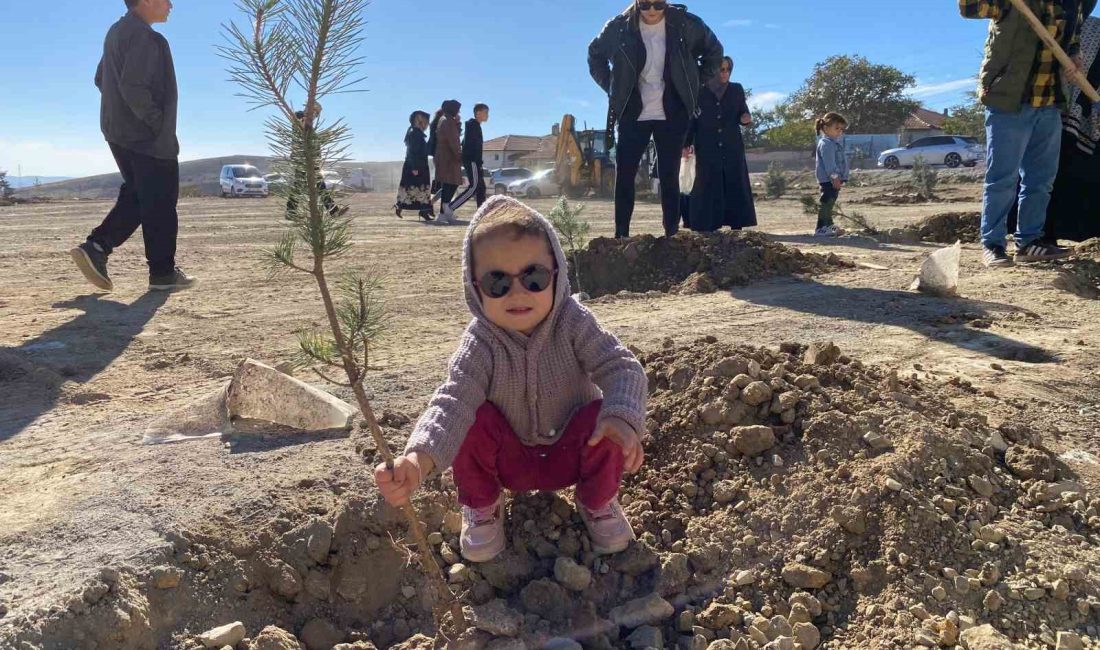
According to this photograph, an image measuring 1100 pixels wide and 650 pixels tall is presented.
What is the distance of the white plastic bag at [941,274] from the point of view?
429 cm

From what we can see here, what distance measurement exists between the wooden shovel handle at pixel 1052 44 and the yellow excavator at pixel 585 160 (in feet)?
57.7

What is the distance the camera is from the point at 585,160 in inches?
874

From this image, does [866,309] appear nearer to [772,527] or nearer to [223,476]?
[772,527]

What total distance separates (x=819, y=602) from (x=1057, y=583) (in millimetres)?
514

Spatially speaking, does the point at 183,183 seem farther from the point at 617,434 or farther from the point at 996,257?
the point at 617,434

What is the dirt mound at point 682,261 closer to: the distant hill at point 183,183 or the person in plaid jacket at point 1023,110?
the person in plaid jacket at point 1023,110

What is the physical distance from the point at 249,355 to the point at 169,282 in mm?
2171

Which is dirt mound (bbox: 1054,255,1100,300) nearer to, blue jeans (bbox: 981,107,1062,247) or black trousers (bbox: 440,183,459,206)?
blue jeans (bbox: 981,107,1062,247)

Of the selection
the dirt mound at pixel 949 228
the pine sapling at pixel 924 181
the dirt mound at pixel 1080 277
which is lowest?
the dirt mound at pixel 1080 277

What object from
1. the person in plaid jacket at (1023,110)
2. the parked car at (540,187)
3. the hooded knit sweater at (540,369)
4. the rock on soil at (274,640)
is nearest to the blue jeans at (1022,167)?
the person in plaid jacket at (1023,110)

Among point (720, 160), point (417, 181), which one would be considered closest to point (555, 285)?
point (720, 160)

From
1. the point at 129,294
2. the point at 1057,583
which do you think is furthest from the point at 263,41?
the point at 129,294

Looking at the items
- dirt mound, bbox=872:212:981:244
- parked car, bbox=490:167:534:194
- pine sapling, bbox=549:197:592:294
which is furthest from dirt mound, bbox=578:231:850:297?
Answer: parked car, bbox=490:167:534:194

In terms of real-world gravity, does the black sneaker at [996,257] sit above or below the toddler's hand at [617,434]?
above
